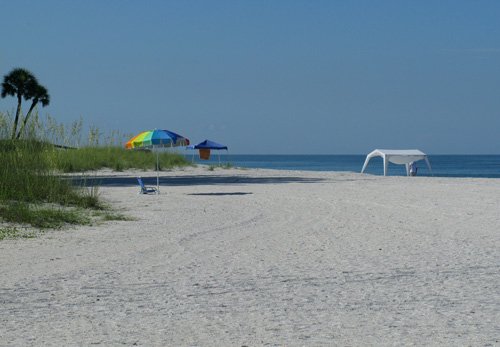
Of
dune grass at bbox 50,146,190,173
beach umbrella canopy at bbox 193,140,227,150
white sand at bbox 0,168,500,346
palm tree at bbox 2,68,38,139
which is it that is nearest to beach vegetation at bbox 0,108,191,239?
white sand at bbox 0,168,500,346

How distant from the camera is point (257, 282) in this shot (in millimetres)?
7074

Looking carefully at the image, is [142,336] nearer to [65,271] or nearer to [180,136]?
[65,271]

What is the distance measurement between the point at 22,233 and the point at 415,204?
8.95m

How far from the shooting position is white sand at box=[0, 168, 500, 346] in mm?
5141

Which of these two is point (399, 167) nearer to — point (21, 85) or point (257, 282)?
point (21, 85)

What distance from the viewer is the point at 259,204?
1700cm

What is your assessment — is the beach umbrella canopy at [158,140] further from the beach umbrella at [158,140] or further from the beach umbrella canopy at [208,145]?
the beach umbrella canopy at [208,145]

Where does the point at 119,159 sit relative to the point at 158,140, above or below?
below

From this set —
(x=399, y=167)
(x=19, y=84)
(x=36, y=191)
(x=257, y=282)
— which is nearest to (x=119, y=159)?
(x=19, y=84)

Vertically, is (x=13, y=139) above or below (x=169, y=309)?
above

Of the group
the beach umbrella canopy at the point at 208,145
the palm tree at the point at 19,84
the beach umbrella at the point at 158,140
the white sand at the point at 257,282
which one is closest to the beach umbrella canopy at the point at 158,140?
the beach umbrella at the point at 158,140

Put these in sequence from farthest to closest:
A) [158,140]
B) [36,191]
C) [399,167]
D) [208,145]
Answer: [399,167], [208,145], [158,140], [36,191]

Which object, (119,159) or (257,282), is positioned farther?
(119,159)

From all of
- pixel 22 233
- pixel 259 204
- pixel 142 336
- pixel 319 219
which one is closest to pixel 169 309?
pixel 142 336
